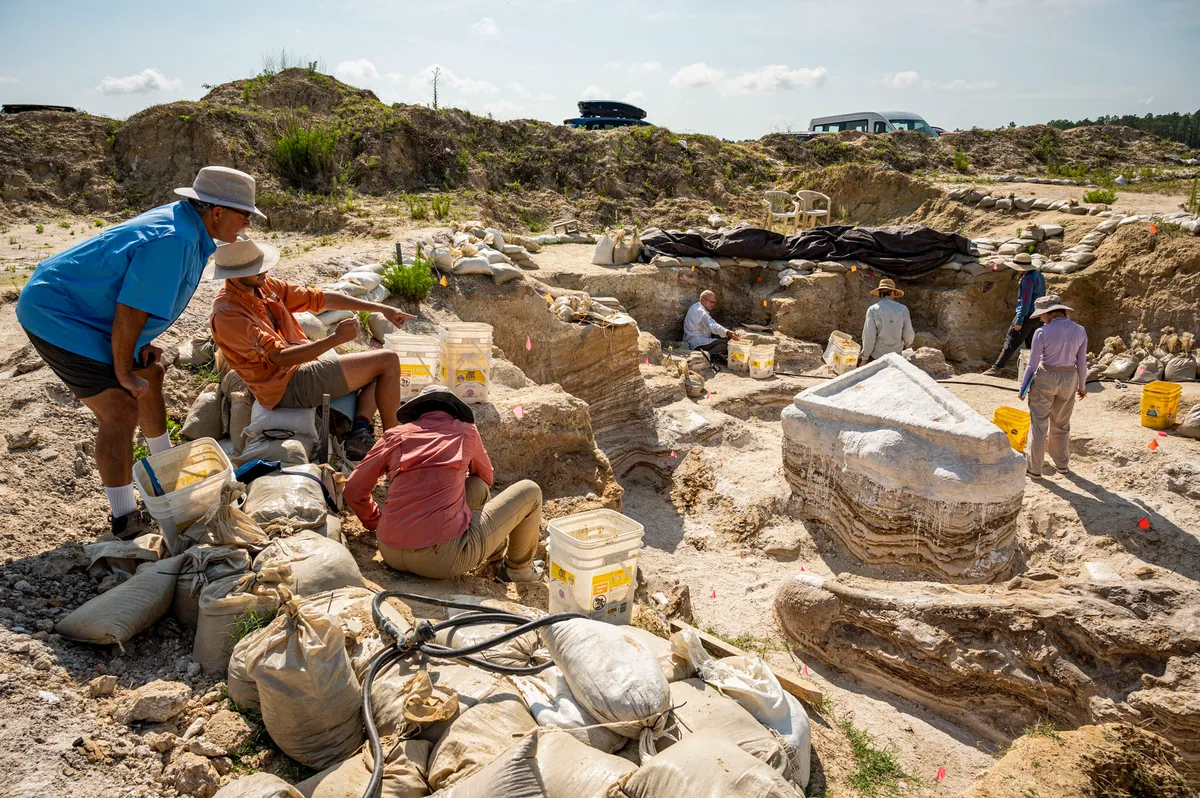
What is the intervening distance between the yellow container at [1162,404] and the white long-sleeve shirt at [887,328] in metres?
2.30

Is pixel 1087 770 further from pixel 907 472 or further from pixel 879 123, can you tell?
pixel 879 123

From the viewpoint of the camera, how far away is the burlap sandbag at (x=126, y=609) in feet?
7.50

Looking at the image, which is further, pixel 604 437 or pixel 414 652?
pixel 604 437

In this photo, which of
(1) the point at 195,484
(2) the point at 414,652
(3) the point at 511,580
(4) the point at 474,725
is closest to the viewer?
(4) the point at 474,725

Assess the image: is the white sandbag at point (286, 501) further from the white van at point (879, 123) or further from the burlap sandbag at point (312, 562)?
the white van at point (879, 123)

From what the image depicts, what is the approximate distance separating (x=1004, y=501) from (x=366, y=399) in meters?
4.01

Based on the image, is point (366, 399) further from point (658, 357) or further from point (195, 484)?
point (658, 357)

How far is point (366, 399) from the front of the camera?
4.12 meters

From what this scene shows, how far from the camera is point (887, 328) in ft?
25.8

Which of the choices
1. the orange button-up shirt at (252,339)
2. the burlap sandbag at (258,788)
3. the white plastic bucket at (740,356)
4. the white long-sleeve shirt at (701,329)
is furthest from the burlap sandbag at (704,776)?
the white long-sleeve shirt at (701,329)

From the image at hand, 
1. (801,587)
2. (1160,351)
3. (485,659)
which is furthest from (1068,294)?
(485,659)

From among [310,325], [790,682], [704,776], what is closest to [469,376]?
[310,325]

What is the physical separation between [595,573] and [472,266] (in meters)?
4.81

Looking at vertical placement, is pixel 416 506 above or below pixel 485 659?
above
